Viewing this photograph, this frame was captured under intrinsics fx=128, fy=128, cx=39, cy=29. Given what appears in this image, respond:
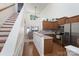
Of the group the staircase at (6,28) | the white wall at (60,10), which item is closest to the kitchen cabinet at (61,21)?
the white wall at (60,10)

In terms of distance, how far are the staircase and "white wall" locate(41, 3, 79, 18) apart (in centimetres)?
63

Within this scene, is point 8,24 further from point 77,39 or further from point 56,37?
point 77,39

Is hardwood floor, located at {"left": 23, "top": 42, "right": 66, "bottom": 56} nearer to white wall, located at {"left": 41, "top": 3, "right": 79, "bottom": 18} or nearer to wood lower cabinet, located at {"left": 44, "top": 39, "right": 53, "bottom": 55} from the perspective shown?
wood lower cabinet, located at {"left": 44, "top": 39, "right": 53, "bottom": 55}

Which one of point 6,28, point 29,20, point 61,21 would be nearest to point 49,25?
point 61,21

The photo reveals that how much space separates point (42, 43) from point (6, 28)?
2.39ft

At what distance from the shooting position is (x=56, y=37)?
6.08 ft

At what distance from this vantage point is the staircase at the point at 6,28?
1.89m

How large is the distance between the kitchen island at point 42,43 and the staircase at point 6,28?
1.47 feet

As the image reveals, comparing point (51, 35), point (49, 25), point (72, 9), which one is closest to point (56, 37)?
point (51, 35)

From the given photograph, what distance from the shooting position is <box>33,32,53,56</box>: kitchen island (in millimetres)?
1815

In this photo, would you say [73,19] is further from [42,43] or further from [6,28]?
[6,28]

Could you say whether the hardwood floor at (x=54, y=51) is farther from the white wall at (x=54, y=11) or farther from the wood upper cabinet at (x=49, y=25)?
the white wall at (x=54, y=11)

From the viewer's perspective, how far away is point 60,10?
180 centimetres

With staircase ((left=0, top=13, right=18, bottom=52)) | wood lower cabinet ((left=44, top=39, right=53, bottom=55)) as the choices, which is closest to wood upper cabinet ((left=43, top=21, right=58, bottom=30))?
wood lower cabinet ((left=44, top=39, right=53, bottom=55))
